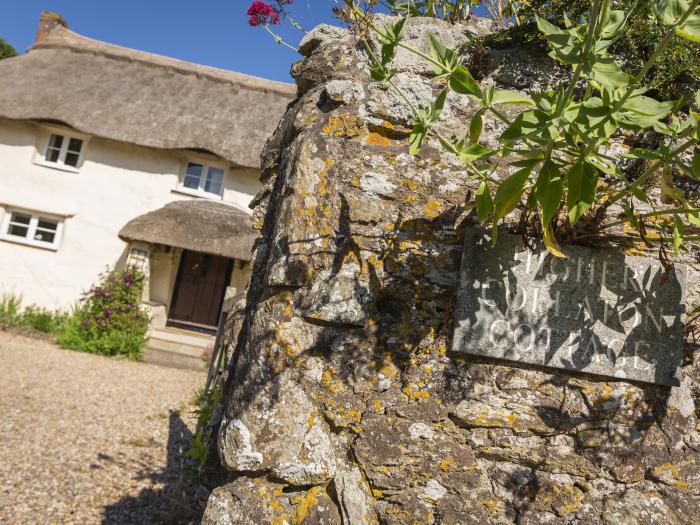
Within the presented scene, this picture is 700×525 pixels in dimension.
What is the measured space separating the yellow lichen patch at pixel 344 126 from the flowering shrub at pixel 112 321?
8.88 m

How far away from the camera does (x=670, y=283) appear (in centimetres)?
179

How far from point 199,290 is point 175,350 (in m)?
2.26

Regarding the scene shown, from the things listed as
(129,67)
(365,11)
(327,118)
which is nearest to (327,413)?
(327,118)

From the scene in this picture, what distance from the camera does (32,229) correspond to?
36.8 feet

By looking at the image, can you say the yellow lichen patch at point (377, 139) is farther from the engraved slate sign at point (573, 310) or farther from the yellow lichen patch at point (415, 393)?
the yellow lichen patch at point (415, 393)

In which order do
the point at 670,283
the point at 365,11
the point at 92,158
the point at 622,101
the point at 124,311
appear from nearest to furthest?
the point at 622,101 → the point at 670,283 → the point at 365,11 → the point at 124,311 → the point at 92,158

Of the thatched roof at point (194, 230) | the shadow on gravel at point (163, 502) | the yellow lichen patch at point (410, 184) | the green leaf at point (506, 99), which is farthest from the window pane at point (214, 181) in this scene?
the green leaf at point (506, 99)

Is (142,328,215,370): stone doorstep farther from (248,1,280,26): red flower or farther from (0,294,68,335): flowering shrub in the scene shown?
(248,1,280,26): red flower

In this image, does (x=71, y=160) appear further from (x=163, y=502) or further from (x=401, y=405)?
(x=401, y=405)

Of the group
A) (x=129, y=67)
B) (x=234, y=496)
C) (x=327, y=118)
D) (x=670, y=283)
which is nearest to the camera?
(x=234, y=496)

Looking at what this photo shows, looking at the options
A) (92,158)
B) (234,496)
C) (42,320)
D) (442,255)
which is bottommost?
(42,320)

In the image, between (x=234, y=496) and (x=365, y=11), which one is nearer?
(x=234, y=496)

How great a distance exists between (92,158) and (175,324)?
4018 mm

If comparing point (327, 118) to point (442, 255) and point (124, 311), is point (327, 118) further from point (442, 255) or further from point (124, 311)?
point (124, 311)
